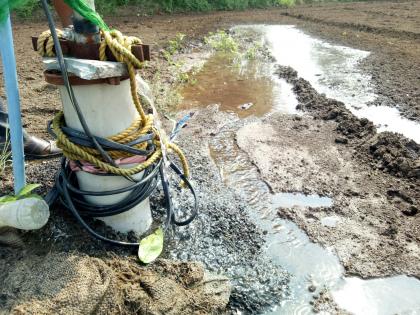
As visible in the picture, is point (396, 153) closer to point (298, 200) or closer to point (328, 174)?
point (328, 174)

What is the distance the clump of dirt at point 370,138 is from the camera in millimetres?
3695

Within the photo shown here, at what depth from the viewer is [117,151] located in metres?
2.05

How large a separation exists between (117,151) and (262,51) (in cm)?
747

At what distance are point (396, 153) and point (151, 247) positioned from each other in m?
2.87

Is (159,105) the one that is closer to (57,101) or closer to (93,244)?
(57,101)

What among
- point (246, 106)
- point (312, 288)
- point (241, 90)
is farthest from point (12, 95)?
point (241, 90)

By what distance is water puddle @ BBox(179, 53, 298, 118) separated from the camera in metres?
5.51

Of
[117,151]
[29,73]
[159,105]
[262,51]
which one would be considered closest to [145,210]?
[117,151]

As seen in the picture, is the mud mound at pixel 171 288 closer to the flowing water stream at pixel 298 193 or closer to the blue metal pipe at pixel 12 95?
the flowing water stream at pixel 298 193

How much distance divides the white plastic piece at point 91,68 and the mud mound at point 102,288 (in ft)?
3.01

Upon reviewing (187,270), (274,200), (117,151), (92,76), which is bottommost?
(274,200)

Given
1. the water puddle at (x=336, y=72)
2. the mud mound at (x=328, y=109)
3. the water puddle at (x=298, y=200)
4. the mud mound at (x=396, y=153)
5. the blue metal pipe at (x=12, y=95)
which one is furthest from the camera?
the water puddle at (x=336, y=72)

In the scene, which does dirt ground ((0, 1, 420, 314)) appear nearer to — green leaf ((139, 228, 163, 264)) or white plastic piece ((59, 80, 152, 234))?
green leaf ((139, 228, 163, 264))

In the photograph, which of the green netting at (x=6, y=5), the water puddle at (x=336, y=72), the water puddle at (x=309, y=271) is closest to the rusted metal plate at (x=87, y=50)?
the green netting at (x=6, y=5)
